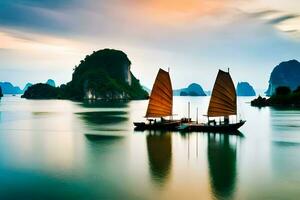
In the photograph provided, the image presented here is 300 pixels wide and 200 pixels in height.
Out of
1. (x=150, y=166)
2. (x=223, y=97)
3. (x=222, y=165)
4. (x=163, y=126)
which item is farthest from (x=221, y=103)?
(x=150, y=166)

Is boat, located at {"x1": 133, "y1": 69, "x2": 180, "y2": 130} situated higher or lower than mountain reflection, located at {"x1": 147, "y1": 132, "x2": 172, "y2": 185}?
higher

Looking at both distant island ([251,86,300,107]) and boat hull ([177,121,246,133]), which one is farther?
distant island ([251,86,300,107])

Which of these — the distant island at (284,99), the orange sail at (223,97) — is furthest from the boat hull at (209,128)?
the distant island at (284,99)

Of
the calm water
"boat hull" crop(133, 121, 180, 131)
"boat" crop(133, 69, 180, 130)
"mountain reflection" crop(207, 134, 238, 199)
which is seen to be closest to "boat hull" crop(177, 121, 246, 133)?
"boat hull" crop(133, 121, 180, 131)

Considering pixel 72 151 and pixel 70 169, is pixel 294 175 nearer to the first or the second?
pixel 70 169

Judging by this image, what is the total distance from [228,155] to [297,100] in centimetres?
8601

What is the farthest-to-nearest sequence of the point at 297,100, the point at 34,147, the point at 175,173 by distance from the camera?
the point at 297,100 → the point at 34,147 → the point at 175,173

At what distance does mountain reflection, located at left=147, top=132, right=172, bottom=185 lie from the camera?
80.9 feet

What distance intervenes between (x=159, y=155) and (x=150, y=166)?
526cm

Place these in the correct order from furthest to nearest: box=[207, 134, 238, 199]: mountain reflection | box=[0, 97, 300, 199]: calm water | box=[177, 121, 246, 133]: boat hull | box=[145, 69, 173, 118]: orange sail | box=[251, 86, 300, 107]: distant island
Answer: box=[251, 86, 300, 107]: distant island
box=[145, 69, 173, 118]: orange sail
box=[177, 121, 246, 133]: boat hull
box=[207, 134, 238, 199]: mountain reflection
box=[0, 97, 300, 199]: calm water

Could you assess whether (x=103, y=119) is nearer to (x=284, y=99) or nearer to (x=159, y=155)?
(x=159, y=155)

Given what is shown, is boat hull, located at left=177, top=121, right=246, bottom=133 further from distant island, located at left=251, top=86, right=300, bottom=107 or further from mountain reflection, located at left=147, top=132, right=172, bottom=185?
distant island, located at left=251, top=86, right=300, bottom=107

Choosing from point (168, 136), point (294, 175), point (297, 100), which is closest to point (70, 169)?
point (294, 175)

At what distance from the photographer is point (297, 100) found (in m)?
110
